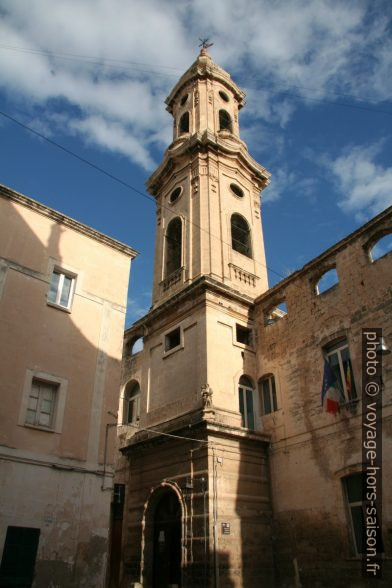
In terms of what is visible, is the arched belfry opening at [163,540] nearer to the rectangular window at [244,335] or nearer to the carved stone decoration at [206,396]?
the carved stone decoration at [206,396]

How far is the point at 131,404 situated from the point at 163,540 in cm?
669

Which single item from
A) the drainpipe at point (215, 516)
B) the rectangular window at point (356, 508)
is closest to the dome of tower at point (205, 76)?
the drainpipe at point (215, 516)

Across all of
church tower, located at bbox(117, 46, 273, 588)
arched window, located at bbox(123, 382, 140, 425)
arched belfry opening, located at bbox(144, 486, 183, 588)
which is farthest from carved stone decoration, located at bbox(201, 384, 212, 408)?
arched window, located at bbox(123, 382, 140, 425)

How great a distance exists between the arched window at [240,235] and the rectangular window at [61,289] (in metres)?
10.6

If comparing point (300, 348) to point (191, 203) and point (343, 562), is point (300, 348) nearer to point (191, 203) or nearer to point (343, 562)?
point (343, 562)

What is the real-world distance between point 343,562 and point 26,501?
9056mm

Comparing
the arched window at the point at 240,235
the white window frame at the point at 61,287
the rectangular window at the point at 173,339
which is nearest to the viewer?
the white window frame at the point at 61,287

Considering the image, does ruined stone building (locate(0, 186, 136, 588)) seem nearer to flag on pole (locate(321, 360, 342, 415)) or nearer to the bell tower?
flag on pole (locate(321, 360, 342, 415))

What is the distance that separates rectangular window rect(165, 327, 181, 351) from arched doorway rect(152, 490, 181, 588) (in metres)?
5.84

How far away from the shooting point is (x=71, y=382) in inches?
509

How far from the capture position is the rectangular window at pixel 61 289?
45.6 ft

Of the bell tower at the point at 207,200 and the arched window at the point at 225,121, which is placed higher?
the arched window at the point at 225,121

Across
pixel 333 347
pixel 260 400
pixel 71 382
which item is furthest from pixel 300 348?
pixel 71 382

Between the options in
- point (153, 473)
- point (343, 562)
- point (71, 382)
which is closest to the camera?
point (71, 382)
